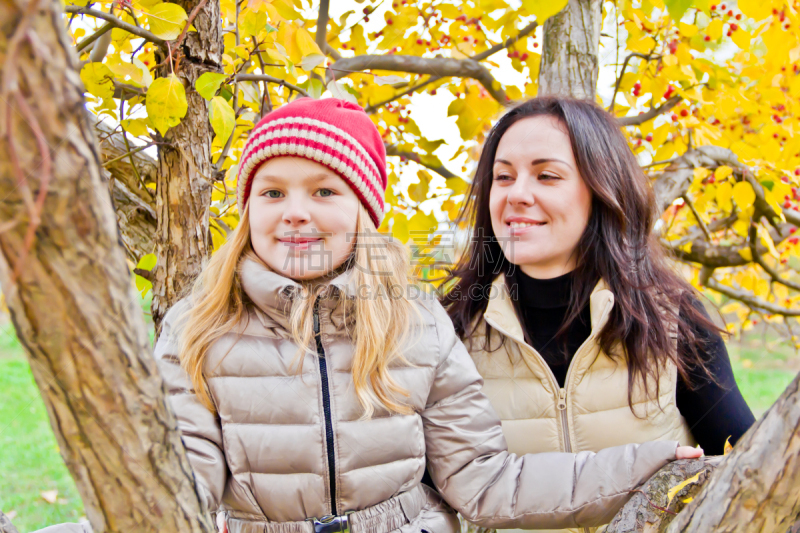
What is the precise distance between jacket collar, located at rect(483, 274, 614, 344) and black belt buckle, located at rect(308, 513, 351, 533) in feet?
2.02

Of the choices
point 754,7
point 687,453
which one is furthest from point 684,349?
point 754,7

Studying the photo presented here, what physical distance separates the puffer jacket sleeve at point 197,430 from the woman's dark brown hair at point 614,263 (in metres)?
0.74

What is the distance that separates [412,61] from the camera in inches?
85.4

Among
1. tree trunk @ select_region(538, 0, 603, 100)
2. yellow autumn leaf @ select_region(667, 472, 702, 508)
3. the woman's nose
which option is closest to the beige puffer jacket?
yellow autumn leaf @ select_region(667, 472, 702, 508)

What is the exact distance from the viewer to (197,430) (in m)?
A: 1.17

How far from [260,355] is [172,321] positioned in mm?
245

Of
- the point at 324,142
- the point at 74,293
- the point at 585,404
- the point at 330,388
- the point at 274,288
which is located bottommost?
the point at 585,404

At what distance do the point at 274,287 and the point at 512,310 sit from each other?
668 millimetres

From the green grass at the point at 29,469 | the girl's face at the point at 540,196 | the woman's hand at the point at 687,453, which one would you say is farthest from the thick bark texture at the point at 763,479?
the green grass at the point at 29,469

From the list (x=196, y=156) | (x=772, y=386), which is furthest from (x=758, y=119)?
(x=772, y=386)

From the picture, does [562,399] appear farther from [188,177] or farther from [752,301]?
[752,301]

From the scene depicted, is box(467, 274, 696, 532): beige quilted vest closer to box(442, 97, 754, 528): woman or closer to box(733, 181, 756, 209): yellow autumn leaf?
box(442, 97, 754, 528): woman

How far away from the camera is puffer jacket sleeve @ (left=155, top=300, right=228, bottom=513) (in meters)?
1.15

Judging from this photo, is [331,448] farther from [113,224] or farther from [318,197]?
[113,224]
